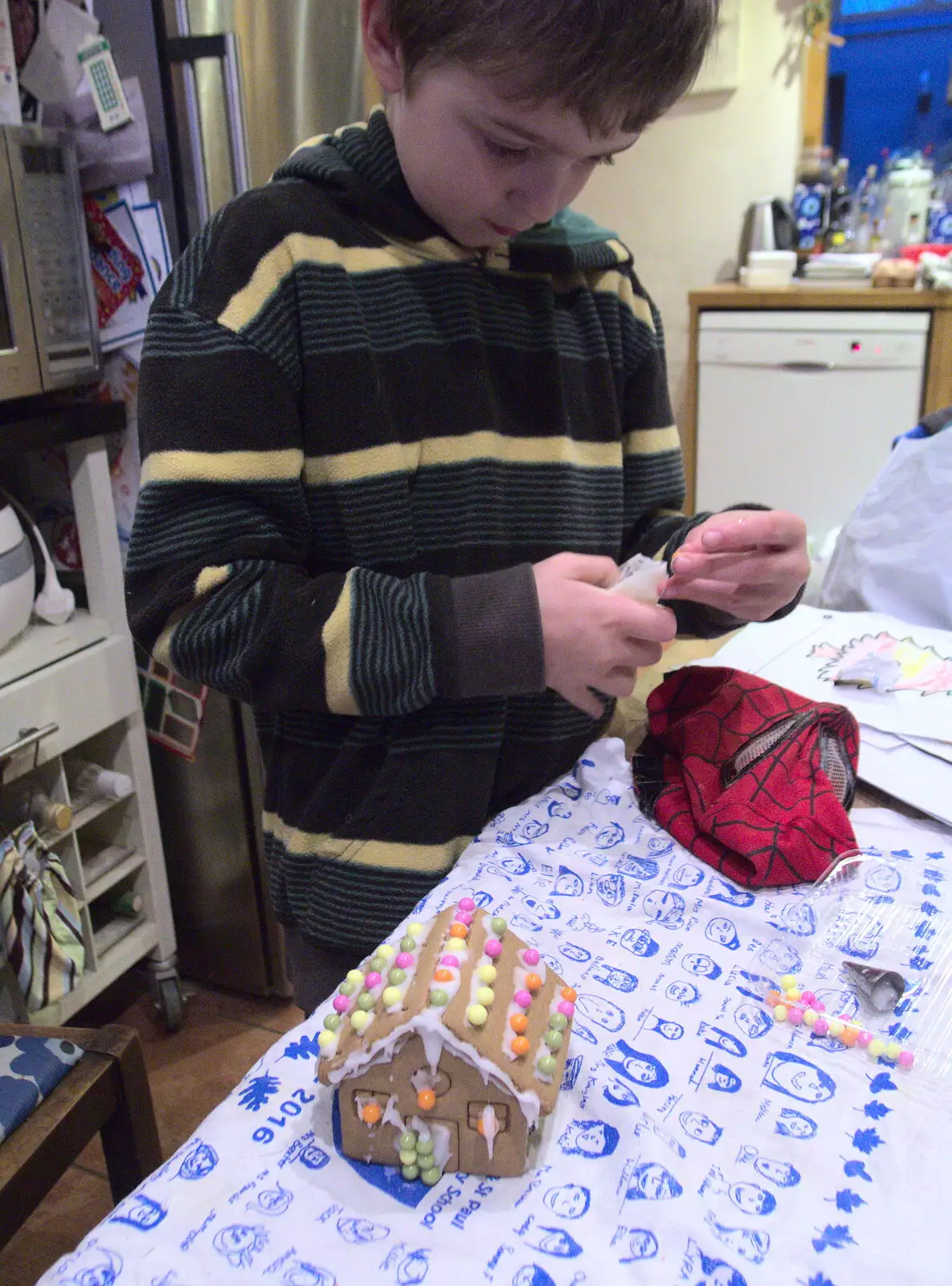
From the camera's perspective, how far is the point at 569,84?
0.56 metres

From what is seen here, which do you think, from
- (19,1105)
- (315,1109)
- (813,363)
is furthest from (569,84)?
(813,363)

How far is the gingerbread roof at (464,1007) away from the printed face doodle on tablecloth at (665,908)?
0.11 m

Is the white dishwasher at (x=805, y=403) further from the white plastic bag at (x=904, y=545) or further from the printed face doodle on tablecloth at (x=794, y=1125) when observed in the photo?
the printed face doodle on tablecloth at (x=794, y=1125)

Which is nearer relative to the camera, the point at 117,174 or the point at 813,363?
the point at 117,174

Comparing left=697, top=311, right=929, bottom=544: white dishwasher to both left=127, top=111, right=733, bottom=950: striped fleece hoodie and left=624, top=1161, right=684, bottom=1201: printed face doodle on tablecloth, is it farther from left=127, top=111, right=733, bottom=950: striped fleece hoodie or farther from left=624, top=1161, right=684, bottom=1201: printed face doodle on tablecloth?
left=624, top=1161, right=684, bottom=1201: printed face doodle on tablecloth

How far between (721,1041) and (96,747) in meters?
1.21

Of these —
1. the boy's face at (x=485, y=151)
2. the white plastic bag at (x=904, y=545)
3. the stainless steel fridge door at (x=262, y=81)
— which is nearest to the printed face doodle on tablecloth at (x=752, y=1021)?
the boy's face at (x=485, y=151)

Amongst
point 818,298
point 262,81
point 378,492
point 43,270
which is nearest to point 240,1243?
point 378,492

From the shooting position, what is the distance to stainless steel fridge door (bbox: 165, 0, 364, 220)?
50.9 inches

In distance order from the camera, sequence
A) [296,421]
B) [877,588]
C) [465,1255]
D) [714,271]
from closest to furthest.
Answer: [465,1255]
[296,421]
[877,588]
[714,271]

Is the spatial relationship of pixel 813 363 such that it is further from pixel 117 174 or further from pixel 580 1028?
pixel 580 1028

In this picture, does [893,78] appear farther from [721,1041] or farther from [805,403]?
[721,1041]

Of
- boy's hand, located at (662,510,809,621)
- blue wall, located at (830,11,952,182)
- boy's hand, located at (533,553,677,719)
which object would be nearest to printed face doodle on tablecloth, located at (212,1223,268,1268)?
boy's hand, located at (533,553,677,719)

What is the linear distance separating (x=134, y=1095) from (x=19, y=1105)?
0.38ft
